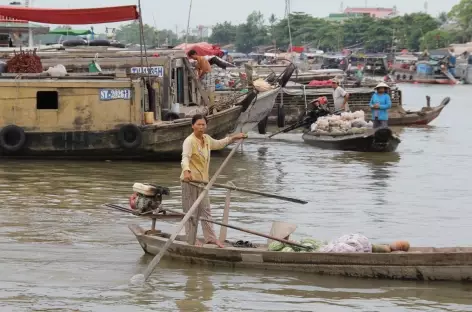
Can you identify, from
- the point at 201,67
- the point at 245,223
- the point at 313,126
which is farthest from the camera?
the point at 313,126

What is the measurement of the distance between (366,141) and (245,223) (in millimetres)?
8800

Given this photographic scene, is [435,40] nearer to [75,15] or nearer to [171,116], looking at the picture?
[75,15]

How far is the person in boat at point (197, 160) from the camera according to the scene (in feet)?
31.1

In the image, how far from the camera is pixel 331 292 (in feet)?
29.8

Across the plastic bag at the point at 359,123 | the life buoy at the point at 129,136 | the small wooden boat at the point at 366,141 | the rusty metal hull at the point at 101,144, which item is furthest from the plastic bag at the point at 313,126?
the life buoy at the point at 129,136

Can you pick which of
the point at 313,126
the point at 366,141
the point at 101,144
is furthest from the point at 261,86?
the point at 101,144

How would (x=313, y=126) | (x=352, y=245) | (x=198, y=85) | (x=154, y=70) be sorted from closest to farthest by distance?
(x=352, y=245) < (x=154, y=70) < (x=198, y=85) < (x=313, y=126)

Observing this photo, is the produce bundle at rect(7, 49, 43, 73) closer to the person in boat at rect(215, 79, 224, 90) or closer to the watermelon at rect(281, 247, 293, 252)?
the person in boat at rect(215, 79, 224, 90)

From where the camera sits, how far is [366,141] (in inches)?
825

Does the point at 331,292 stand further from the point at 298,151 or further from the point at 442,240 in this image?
the point at 298,151

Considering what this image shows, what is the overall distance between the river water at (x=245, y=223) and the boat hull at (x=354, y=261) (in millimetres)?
89

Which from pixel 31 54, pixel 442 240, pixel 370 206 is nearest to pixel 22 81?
pixel 31 54

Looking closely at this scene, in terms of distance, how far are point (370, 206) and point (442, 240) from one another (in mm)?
2599

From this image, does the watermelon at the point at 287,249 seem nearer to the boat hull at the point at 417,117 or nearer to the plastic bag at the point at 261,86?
the plastic bag at the point at 261,86
